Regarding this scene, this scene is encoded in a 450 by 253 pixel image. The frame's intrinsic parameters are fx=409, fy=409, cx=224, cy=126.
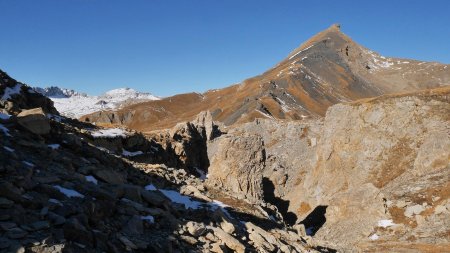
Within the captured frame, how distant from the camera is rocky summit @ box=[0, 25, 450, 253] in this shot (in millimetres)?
13969

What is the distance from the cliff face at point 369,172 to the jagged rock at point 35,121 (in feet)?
95.4

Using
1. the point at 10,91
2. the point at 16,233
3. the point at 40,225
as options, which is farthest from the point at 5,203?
the point at 10,91

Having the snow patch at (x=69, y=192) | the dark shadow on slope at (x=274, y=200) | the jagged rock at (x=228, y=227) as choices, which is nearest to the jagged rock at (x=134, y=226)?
the snow patch at (x=69, y=192)

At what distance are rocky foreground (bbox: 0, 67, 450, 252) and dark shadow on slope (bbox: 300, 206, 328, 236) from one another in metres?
0.33

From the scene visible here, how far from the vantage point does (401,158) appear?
68500 millimetres

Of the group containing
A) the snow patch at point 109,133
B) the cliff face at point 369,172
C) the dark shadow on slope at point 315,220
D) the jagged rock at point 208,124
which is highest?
the jagged rock at point 208,124

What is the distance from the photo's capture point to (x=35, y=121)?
69.2 ft

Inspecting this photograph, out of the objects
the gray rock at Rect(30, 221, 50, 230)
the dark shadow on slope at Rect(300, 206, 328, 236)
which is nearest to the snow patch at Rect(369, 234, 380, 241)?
the dark shadow on slope at Rect(300, 206, 328, 236)

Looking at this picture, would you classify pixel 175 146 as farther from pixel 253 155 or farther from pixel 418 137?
pixel 418 137

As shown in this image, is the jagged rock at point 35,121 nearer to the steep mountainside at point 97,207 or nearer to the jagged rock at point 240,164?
the steep mountainside at point 97,207

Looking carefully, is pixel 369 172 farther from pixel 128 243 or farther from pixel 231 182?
pixel 128 243

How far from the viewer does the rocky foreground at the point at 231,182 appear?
45.7 feet

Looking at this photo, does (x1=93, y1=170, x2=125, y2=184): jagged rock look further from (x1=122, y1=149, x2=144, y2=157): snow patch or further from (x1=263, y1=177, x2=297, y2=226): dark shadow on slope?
(x1=263, y1=177, x2=297, y2=226): dark shadow on slope

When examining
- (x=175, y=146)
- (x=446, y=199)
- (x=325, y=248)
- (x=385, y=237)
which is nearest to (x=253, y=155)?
(x=175, y=146)
